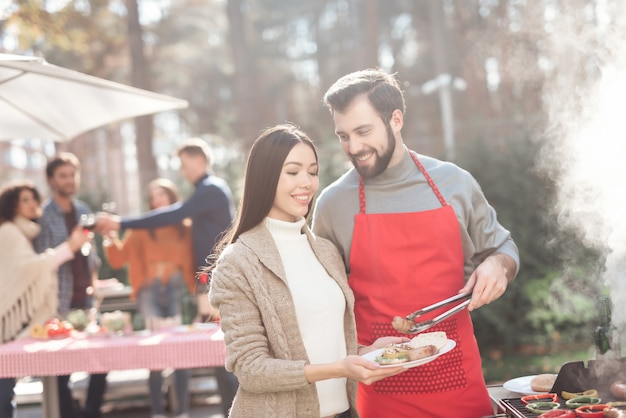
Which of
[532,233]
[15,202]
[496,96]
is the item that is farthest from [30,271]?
[496,96]

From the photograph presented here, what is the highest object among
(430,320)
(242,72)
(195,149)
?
(242,72)

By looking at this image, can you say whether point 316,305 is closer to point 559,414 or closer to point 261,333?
point 261,333

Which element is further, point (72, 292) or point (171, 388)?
point (171, 388)

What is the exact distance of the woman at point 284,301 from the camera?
87.8 inches

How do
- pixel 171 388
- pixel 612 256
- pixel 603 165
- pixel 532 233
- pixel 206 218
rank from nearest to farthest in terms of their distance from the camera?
pixel 612 256 < pixel 603 165 < pixel 206 218 < pixel 171 388 < pixel 532 233

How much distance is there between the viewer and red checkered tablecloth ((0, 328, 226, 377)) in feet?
15.0

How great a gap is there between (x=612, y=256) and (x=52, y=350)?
332 cm

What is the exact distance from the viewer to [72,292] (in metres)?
5.89

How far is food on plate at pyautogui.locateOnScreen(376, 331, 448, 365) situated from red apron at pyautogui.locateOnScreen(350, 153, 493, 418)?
0.58 feet

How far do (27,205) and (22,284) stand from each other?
68 cm

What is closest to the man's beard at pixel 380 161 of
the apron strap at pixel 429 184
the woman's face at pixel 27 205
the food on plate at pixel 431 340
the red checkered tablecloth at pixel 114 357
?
the apron strap at pixel 429 184

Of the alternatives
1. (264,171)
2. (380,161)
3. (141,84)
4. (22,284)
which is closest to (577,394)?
(380,161)

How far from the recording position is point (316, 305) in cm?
239

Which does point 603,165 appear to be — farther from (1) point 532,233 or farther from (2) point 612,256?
(1) point 532,233
